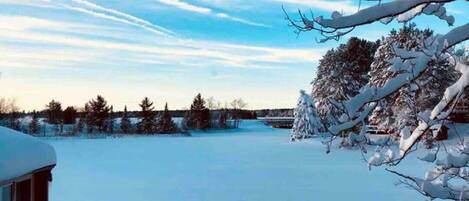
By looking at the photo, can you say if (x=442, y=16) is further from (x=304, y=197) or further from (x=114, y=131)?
(x=114, y=131)

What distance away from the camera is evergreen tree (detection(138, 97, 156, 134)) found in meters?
53.8

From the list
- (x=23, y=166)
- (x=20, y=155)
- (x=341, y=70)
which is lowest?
(x=23, y=166)

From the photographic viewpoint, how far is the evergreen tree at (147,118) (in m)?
53.8

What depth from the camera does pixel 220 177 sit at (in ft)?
58.3

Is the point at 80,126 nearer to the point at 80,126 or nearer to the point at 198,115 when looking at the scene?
the point at 80,126

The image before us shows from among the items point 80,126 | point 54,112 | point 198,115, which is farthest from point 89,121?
point 198,115

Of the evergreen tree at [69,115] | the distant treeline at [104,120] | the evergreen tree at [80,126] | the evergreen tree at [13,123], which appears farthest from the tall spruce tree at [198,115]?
the evergreen tree at [13,123]

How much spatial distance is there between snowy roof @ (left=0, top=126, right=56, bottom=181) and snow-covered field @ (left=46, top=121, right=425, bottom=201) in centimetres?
696

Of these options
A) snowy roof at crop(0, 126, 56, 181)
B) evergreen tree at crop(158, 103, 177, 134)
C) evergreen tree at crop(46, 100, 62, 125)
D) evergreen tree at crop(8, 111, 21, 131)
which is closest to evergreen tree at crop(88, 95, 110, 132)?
evergreen tree at crop(158, 103, 177, 134)

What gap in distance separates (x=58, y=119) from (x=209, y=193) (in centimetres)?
4891

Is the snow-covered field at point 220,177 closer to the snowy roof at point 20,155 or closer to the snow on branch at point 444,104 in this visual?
the snowy roof at point 20,155

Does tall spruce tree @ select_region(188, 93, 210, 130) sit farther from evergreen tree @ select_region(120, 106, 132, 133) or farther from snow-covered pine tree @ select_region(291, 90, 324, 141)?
snow-covered pine tree @ select_region(291, 90, 324, 141)

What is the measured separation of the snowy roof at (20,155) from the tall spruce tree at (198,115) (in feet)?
176

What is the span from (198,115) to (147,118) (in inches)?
316
